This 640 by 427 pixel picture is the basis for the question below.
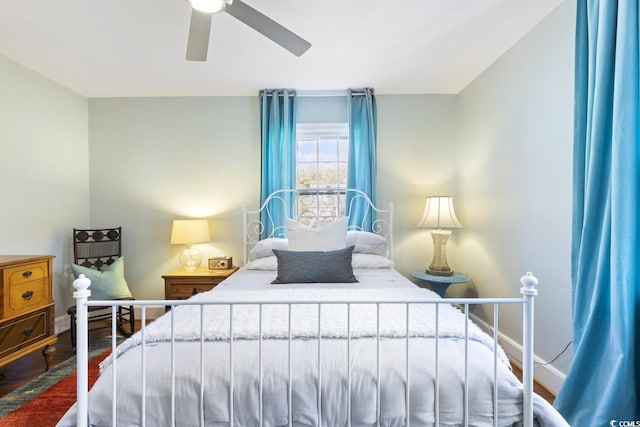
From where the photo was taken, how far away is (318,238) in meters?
2.82

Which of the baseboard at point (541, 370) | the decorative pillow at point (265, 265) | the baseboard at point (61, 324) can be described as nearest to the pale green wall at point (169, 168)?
the baseboard at point (61, 324)

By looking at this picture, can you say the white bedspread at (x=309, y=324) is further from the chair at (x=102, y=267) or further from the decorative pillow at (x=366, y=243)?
the chair at (x=102, y=267)

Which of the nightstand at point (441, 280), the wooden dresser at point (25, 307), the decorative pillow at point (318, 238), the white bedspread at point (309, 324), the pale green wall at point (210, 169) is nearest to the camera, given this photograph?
the white bedspread at point (309, 324)

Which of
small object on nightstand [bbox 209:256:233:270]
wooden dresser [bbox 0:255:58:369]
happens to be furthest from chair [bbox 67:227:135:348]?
small object on nightstand [bbox 209:256:233:270]

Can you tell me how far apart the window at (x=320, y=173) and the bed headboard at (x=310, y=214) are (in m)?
0.01

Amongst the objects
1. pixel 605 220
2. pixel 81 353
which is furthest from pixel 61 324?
pixel 605 220

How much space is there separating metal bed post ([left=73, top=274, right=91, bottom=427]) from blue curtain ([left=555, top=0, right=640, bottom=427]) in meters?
2.18

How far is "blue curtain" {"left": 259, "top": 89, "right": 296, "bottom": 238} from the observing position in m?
3.42

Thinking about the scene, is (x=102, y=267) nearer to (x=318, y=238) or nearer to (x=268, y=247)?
(x=268, y=247)

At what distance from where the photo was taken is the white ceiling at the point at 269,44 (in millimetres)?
2070

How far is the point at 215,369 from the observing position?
1.24 m

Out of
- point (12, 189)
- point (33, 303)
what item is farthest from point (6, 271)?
point (12, 189)

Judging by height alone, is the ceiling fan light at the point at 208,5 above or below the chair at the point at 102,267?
above

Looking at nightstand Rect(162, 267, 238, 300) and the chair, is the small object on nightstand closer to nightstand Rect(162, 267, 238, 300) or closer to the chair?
nightstand Rect(162, 267, 238, 300)
